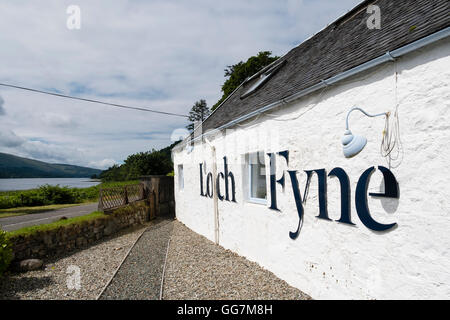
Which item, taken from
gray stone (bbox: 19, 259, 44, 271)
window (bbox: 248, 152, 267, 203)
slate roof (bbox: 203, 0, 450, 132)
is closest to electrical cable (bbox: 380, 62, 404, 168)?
slate roof (bbox: 203, 0, 450, 132)

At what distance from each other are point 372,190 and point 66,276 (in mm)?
7035

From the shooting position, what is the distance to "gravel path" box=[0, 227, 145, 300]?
5.00 meters

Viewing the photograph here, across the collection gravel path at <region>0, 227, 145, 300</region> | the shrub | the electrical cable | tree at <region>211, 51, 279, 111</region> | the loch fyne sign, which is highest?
tree at <region>211, 51, 279, 111</region>

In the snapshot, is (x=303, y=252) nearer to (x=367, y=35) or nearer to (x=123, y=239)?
(x=367, y=35)

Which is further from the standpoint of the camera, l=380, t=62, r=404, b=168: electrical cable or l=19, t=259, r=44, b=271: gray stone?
l=19, t=259, r=44, b=271: gray stone

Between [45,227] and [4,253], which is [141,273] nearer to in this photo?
[4,253]

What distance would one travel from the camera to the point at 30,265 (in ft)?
20.6

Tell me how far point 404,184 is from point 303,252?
2.15 m

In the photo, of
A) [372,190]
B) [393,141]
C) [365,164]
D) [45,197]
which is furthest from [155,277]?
[45,197]

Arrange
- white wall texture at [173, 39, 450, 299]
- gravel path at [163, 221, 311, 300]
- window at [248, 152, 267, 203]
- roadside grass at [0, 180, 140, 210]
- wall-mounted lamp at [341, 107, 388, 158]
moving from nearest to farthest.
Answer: white wall texture at [173, 39, 450, 299], wall-mounted lamp at [341, 107, 388, 158], gravel path at [163, 221, 311, 300], window at [248, 152, 267, 203], roadside grass at [0, 180, 140, 210]

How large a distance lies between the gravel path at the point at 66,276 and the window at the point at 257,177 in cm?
409

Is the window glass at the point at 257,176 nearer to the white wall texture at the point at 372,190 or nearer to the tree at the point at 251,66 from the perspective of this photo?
the white wall texture at the point at 372,190

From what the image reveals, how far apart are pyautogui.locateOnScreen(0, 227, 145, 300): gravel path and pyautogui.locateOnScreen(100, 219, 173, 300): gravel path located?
0.28m

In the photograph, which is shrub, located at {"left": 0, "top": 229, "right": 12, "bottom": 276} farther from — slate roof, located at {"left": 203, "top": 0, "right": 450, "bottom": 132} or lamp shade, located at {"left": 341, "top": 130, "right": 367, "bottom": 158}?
lamp shade, located at {"left": 341, "top": 130, "right": 367, "bottom": 158}
